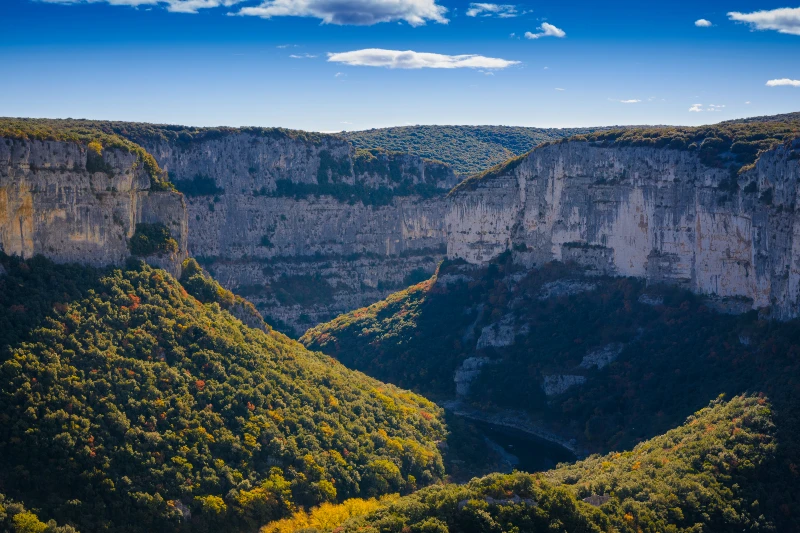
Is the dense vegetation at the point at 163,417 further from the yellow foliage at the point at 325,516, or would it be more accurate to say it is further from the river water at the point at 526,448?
the river water at the point at 526,448

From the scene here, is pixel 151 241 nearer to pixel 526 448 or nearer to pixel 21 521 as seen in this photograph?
pixel 21 521

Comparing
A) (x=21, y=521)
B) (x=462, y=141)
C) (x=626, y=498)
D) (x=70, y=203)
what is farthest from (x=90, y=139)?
(x=462, y=141)

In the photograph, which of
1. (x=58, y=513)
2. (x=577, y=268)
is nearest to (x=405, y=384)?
(x=577, y=268)

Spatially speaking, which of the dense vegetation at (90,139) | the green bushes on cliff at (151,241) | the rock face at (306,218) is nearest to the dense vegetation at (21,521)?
the dense vegetation at (90,139)

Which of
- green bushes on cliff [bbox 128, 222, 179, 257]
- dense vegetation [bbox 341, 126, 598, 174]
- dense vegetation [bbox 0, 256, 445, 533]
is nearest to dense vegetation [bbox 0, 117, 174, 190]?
green bushes on cliff [bbox 128, 222, 179, 257]

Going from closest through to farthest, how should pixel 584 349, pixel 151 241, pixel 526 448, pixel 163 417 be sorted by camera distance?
1. pixel 163 417
2. pixel 151 241
3. pixel 526 448
4. pixel 584 349

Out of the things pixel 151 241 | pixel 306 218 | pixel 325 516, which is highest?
pixel 151 241
